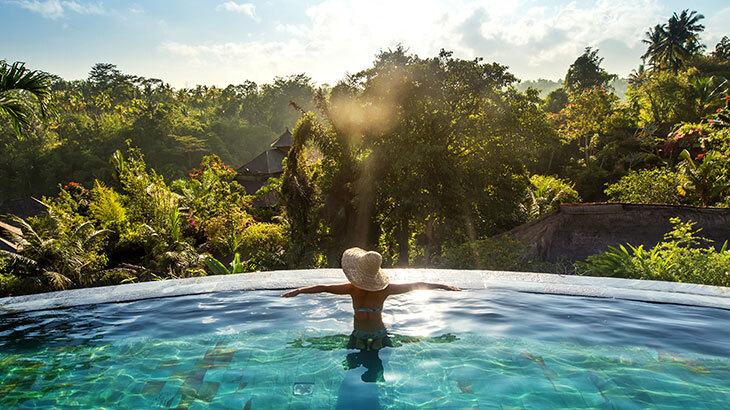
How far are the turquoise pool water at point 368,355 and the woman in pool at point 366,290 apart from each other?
0.60ft

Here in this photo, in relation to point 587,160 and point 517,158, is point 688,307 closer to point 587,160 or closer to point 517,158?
point 517,158

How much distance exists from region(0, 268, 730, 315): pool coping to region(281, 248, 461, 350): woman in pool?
1.47 meters

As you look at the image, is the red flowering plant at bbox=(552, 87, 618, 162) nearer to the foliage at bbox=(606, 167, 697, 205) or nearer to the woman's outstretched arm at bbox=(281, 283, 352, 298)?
the foliage at bbox=(606, 167, 697, 205)

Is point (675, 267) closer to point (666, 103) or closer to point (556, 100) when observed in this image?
point (666, 103)

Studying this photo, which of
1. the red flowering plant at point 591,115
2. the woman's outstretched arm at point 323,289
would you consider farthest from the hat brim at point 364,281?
the red flowering plant at point 591,115

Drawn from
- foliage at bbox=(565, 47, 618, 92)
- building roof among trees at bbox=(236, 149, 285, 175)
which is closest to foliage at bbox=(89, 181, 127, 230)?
building roof among trees at bbox=(236, 149, 285, 175)

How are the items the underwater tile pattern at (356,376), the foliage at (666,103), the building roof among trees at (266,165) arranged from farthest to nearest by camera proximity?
the building roof among trees at (266,165), the foliage at (666,103), the underwater tile pattern at (356,376)

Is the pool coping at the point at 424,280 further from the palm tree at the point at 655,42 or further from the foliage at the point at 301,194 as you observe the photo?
the palm tree at the point at 655,42

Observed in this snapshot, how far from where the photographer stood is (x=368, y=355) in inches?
169

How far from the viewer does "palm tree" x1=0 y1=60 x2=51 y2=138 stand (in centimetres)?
789

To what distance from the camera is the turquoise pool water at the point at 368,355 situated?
348cm

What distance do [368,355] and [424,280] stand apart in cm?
174

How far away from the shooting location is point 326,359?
4.23 m

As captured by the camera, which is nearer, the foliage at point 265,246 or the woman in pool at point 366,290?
the woman in pool at point 366,290
